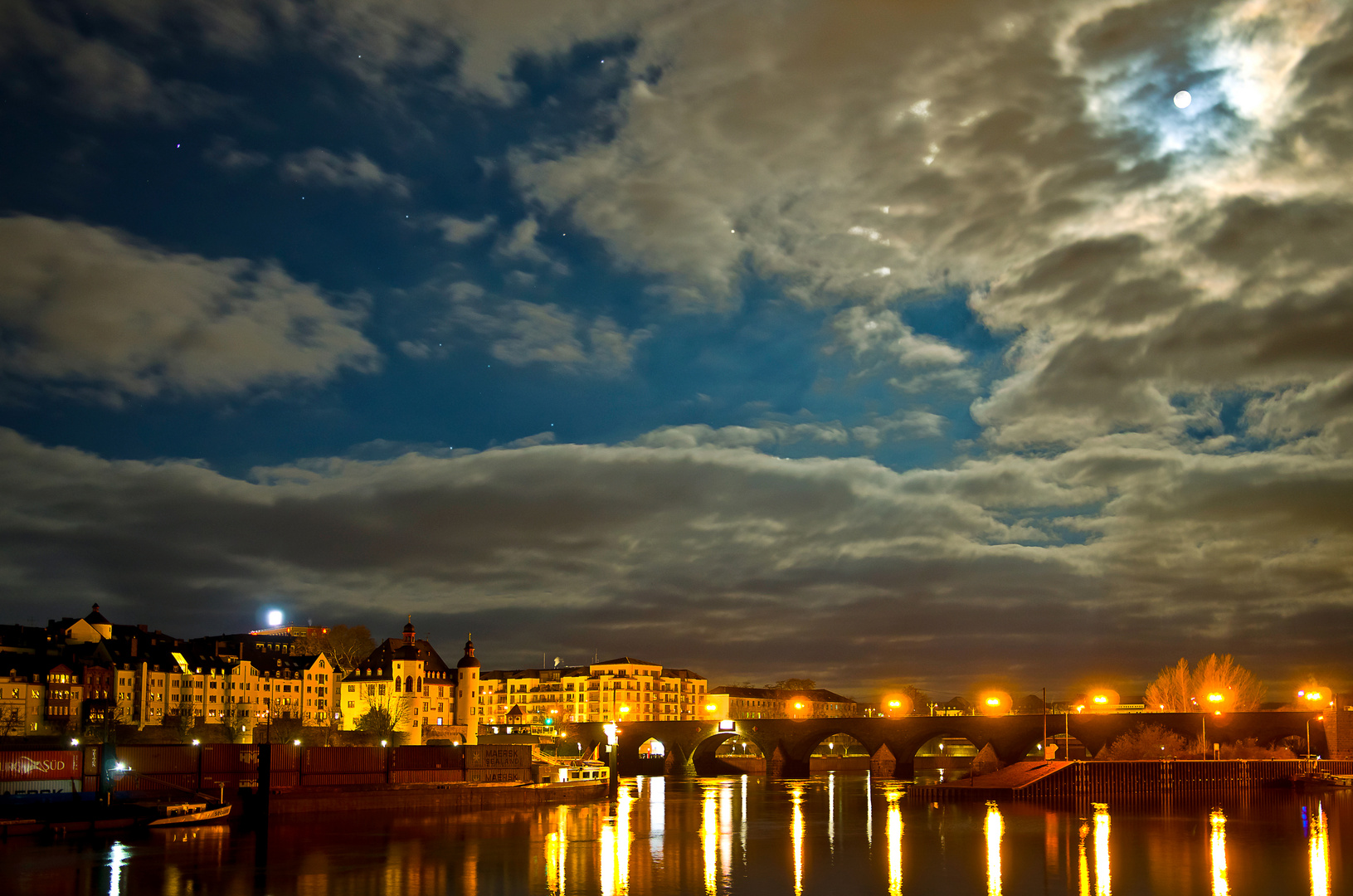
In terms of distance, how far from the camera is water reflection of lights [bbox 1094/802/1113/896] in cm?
5091

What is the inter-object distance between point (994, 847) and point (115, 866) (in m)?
45.1

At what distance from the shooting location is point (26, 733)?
4983 inches

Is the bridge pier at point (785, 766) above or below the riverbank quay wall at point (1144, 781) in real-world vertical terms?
below

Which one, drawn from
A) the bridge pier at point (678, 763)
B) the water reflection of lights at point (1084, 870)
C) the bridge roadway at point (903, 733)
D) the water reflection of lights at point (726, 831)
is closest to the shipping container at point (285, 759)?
the water reflection of lights at point (726, 831)

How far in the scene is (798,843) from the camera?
223 ft

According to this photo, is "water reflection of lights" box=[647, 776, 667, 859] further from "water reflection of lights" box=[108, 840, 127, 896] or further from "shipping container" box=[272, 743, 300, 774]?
"shipping container" box=[272, 743, 300, 774]

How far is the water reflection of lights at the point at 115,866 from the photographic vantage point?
49.0m

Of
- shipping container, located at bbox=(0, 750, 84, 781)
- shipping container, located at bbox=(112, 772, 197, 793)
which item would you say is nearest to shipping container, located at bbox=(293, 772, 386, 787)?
shipping container, located at bbox=(112, 772, 197, 793)

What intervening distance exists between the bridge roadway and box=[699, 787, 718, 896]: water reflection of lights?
115 feet

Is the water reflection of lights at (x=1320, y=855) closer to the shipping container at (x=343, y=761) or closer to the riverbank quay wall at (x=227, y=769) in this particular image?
the riverbank quay wall at (x=227, y=769)

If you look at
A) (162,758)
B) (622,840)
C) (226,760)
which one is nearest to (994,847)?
(622,840)

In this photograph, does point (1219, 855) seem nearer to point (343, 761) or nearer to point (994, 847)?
point (994, 847)

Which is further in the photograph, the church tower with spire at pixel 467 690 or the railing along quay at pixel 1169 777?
the church tower with spire at pixel 467 690

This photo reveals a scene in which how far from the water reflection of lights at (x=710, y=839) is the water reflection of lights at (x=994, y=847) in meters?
12.0
